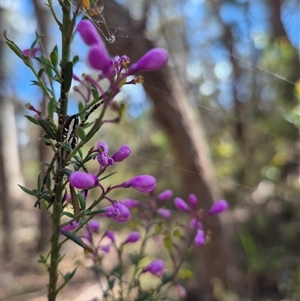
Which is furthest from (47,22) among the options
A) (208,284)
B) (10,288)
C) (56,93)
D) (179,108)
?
(56,93)

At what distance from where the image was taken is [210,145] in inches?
146

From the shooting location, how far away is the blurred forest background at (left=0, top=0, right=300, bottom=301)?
1928mm

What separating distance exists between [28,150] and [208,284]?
16.3 feet

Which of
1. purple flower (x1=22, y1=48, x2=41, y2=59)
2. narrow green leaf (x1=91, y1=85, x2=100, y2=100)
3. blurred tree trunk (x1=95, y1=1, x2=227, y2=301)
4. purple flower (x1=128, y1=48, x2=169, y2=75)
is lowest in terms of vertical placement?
blurred tree trunk (x1=95, y1=1, x2=227, y2=301)

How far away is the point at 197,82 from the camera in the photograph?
6.64 m

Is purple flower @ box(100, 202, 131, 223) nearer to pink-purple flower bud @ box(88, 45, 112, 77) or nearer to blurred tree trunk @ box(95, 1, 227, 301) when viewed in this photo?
pink-purple flower bud @ box(88, 45, 112, 77)

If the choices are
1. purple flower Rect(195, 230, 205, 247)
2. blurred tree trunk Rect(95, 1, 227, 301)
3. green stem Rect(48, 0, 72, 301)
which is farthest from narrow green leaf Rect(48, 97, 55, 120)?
blurred tree trunk Rect(95, 1, 227, 301)

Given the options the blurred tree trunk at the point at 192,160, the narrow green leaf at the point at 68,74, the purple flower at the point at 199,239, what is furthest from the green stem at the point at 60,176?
the blurred tree trunk at the point at 192,160

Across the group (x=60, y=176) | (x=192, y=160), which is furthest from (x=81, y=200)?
(x=192, y=160)

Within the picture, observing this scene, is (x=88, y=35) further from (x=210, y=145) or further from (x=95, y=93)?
(x=210, y=145)

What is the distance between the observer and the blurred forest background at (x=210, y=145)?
6.32ft

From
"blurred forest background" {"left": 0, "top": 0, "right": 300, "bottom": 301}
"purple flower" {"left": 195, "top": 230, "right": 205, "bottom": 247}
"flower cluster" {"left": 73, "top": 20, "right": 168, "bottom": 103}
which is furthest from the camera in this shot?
"blurred forest background" {"left": 0, "top": 0, "right": 300, "bottom": 301}

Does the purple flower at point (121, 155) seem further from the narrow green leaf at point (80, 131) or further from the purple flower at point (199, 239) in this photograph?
the purple flower at point (199, 239)

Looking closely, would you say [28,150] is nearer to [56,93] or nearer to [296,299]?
[296,299]
